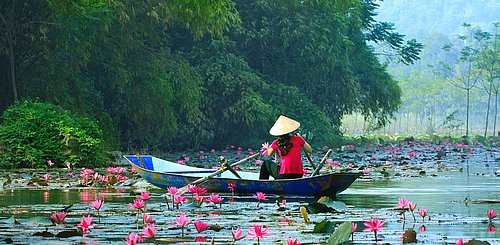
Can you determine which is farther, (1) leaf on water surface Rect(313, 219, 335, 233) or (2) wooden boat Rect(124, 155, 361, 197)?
(2) wooden boat Rect(124, 155, 361, 197)

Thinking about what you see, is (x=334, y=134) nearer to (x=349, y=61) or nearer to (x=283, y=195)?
(x=349, y=61)

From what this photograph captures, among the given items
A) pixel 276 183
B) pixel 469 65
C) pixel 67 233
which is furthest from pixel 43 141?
pixel 469 65

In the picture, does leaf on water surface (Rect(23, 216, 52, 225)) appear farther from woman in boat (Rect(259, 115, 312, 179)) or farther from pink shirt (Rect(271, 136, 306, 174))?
pink shirt (Rect(271, 136, 306, 174))

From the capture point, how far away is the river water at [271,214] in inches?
312

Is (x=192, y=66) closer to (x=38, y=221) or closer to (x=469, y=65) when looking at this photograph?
(x=38, y=221)

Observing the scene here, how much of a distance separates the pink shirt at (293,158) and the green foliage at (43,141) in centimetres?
903

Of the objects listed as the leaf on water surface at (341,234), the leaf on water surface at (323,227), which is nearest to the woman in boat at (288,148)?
the leaf on water surface at (323,227)

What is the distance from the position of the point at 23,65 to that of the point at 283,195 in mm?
15006

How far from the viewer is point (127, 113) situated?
2998 cm

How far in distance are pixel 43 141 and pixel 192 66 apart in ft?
41.5

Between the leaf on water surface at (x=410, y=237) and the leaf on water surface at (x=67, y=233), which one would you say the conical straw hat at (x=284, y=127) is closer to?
the leaf on water surface at (x=67, y=233)

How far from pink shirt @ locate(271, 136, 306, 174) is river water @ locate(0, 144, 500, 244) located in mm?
415

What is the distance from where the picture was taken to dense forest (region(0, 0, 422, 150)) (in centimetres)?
2559

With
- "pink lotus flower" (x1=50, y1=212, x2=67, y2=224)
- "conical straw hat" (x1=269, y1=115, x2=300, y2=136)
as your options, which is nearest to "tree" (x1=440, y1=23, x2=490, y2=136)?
"conical straw hat" (x1=269, y1=115, x2=300, y2=136)
